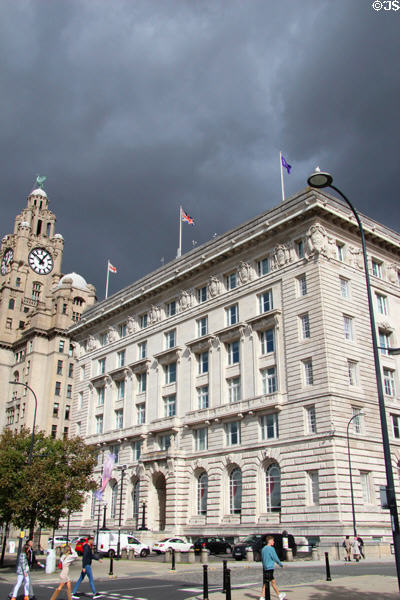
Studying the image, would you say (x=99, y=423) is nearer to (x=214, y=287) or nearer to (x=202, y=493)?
(x=202, y=493)

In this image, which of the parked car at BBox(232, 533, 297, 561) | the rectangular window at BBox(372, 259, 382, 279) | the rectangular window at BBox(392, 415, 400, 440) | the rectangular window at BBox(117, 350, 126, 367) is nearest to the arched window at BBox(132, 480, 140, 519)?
the rectangular window at BBox(117, 350, 126, 367)

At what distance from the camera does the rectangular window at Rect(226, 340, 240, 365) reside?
51.1 m

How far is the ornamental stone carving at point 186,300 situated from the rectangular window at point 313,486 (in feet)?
74.4

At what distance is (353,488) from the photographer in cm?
4009

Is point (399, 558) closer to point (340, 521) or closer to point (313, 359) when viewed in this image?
point (340, 521)

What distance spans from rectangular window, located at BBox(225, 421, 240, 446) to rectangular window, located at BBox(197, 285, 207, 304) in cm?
1344

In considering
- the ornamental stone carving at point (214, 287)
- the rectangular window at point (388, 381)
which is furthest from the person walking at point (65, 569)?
the ornamental stone carving at point (214, 287)

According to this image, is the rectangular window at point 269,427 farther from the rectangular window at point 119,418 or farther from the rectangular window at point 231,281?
the rectangular window at point 119,418

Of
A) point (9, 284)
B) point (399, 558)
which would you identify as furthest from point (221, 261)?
Answer: point (9, 284)

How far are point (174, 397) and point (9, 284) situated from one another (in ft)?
177

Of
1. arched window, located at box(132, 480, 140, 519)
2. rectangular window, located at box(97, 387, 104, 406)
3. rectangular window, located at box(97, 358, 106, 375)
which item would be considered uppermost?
rectangular window, located at box(97, 358, 106, 375)

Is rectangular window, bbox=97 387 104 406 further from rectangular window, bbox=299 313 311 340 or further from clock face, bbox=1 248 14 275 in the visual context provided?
clock face, bbox=1 248 14 275

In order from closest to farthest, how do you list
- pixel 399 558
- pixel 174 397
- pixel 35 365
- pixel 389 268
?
pixel 399 558 < pixel 389 268 < pixel 174 397 < pixel 35 365

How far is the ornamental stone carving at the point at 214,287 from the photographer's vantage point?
54875mm
